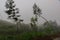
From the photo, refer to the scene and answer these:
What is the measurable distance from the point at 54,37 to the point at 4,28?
2.23 metres

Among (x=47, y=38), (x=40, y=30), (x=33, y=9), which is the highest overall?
(x=33, y=9)

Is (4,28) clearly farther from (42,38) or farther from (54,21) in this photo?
(54,21)

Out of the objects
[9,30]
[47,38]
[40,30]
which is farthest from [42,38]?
[9,30]

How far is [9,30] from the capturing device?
8.03m

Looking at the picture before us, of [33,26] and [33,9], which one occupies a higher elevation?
[33,9]

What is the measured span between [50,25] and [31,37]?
5.49 feet

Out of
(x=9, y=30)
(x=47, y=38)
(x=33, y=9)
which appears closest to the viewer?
(x=47, y=38)

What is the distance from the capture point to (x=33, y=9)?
28.2ft

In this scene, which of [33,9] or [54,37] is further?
[33,9]

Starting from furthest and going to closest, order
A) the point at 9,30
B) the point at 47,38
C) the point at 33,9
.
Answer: the point at 33,9
the point at 9,30
the point at 47,38

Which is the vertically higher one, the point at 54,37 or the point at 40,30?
the point at 40,30

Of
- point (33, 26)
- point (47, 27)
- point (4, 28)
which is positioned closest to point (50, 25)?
point (47, 27)

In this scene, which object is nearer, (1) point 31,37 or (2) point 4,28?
(1) point 31,37

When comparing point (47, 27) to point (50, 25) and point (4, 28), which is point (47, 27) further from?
point (4, 28)
